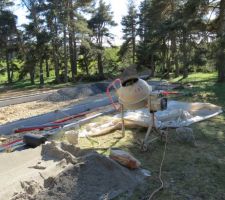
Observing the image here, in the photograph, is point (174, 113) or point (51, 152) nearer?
point (51, 152)

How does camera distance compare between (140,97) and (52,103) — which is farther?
(52,103)

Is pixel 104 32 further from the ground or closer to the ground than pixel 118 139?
further from the ground

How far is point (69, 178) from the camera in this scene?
3980mm

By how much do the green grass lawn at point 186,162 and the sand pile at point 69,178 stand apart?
0.23m

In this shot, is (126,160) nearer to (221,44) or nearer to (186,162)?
(186,162)

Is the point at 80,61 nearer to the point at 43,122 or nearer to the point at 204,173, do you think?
the point at 43,122

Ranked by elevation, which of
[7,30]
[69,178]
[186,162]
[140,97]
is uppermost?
[7,30]

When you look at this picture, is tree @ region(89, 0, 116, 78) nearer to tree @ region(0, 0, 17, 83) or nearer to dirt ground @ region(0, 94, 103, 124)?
tree @ region(0, 0, 17, 83)

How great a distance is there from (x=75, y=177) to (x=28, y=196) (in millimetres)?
632

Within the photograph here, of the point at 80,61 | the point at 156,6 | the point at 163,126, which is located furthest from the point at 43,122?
the point at 80,61

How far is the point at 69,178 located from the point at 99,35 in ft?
109

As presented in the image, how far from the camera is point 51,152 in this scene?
5207mm

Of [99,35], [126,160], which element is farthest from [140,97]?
[99,35]

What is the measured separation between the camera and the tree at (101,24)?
114 feet
